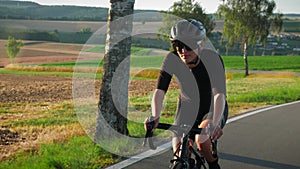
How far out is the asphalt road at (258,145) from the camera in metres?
5.97

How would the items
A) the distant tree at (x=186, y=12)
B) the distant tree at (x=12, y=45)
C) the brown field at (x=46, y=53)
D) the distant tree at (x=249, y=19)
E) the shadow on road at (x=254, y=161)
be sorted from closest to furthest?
the shadow on road at (x=254, y=161) < the distant tree at (x=186, y=12) < the distant tree at (x=249, y=19) < the brown field at (x=46, y=53) < the distant tree at (x=12, y=45)

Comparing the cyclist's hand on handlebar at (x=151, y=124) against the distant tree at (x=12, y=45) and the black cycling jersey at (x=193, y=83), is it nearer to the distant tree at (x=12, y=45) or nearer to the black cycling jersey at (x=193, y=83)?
the black cycling jersey at (x=193, y=83)

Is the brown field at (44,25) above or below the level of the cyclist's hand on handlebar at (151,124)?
below

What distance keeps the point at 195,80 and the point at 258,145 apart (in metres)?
3.88

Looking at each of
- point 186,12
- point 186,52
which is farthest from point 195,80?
point 186,12

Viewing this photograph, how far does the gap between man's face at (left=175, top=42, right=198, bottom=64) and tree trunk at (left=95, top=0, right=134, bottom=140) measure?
2.92 meters

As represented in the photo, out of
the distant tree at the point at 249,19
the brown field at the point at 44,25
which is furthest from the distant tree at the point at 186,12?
the brown field at the point at 44,25

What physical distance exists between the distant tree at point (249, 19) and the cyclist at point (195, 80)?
3695cm

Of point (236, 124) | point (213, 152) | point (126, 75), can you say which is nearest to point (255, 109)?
point (236, 124)

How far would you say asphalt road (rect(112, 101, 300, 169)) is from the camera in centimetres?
597

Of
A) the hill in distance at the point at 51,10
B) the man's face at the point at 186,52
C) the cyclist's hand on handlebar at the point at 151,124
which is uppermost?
the man's face at the point at 186,52

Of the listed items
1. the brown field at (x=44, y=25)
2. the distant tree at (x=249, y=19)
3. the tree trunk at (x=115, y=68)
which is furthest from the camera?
the brown field at (x=44, y=25)

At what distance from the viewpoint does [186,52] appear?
11.8ft

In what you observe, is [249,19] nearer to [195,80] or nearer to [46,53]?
[46,53]
